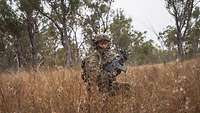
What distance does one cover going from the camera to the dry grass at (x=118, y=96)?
3.63 metres

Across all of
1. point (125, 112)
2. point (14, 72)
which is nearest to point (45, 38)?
point (14, 72)

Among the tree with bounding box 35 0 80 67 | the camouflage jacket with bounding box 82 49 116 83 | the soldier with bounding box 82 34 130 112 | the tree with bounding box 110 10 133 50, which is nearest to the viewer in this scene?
the soldier with bounding box 82 34 130 112

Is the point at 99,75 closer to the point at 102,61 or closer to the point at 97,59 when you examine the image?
the point at 97,59

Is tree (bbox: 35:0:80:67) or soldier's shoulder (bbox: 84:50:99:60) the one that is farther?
tree (bbox: 35:0:80:67)

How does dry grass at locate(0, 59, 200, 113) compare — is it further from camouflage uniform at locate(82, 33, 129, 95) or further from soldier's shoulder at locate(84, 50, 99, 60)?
soldier's shoulder at locate(84, 50, 99, 60)

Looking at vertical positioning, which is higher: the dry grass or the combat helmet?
the combat helmet

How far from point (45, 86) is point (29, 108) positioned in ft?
1.07

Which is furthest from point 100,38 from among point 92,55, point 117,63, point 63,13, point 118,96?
point 63,13

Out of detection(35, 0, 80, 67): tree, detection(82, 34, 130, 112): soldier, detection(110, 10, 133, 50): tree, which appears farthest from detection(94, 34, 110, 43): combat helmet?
detection(110, 10, 133, 50): tree

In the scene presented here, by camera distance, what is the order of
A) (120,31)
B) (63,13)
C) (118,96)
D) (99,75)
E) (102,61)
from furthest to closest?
(120,31), (63,13), (102,61), (99,75), (118,96)

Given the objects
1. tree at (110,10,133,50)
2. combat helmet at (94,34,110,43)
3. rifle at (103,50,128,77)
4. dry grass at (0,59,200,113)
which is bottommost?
dry grass at (0,59,200,113)

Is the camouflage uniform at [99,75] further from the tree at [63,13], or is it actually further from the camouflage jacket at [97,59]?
the tree at [63,13]

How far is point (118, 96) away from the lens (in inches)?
157

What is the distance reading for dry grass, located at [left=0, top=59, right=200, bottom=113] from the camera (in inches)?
143
